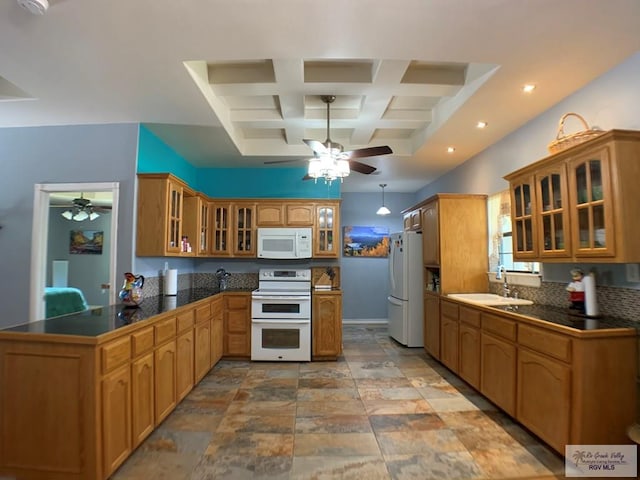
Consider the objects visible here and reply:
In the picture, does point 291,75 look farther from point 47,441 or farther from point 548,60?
point 47,441

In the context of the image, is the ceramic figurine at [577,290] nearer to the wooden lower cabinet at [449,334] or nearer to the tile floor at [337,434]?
the tile floor at [337,434]

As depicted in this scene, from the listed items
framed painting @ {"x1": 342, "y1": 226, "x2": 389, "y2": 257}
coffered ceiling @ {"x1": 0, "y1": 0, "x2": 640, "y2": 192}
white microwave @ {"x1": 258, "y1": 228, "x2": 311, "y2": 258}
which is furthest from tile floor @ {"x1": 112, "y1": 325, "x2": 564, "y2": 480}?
framed painting @ {"x1": 342, "y1": 226, "x2": 389, "y2": 257}

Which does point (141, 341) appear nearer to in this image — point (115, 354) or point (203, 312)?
point (115, 354)

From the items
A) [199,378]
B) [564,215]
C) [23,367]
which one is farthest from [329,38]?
[199,378]

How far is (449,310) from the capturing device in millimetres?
3693

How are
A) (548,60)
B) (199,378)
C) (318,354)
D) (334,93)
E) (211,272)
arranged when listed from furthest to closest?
1. (211,272)
2. (318,354)
3. (199,378)
4. (334,93)
5. (548,60)

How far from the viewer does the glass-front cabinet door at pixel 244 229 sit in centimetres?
449

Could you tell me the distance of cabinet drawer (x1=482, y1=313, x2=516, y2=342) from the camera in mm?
2527

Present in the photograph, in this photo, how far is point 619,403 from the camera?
1975 millimetres

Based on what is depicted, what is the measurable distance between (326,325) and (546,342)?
246 centimetres

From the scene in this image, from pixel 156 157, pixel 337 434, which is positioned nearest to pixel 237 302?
pixel 156 157

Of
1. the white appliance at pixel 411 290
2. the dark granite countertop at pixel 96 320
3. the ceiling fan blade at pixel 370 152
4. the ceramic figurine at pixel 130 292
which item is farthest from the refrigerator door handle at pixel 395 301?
the ceramic figurine at pixel 130 292

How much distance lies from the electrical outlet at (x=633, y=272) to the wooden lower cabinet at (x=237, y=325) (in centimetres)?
352

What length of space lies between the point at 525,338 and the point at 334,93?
8.16 ft
